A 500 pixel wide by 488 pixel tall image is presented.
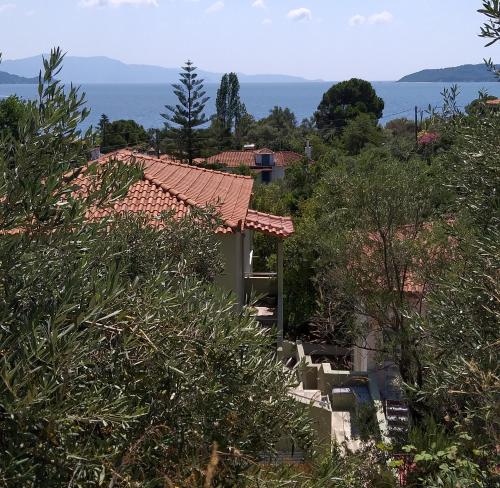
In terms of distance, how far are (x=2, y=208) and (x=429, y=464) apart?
3795 mm

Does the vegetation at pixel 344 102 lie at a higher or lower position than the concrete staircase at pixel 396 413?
higher

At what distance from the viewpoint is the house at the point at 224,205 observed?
12.4 metres

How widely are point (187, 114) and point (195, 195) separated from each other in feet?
102

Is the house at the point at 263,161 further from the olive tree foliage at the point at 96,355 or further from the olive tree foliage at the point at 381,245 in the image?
the olive tree foliage at the point at 96,355

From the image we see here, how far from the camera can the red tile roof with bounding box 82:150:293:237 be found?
40.9 feet

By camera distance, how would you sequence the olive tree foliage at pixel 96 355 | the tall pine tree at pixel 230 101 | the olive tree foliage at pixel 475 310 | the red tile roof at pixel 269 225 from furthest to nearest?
1. the tall pine tree at pixel 230 101
2. the red tile roof at pixel 269 225
3. the olive tree foliage at pixel 475 310
4. the olive tree foliage at pixel 96 355

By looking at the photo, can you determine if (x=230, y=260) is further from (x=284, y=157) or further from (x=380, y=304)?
(x=284, y=157)

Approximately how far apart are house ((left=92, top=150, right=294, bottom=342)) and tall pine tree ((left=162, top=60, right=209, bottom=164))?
87.9 ft

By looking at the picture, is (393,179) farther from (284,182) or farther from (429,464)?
(284,182)

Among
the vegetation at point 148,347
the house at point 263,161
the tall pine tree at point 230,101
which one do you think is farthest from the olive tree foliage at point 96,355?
the tall pine tree at point 230,101

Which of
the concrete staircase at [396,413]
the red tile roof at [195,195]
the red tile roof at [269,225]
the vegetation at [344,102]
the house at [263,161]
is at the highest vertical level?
the vegetation at [344,102]

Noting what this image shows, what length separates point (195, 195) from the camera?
45.9ft

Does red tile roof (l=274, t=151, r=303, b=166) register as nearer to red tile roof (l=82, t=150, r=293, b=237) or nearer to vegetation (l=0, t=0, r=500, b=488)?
red tile roof (l=82, t=150, r=293, b=237)

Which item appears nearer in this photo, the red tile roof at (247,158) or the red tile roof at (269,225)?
the red tile roof at (269,225)
